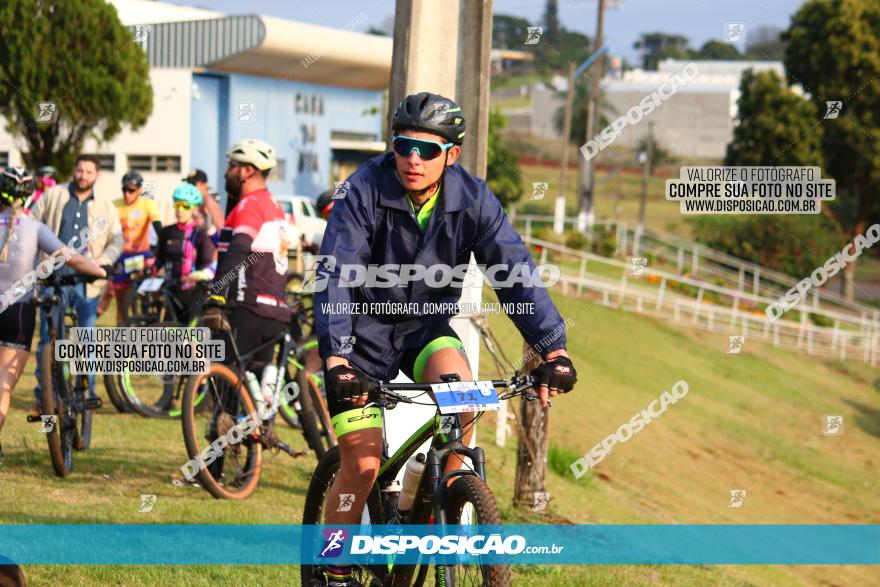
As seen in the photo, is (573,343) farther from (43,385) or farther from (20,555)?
(20,555)

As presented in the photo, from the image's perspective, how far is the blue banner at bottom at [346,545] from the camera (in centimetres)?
441

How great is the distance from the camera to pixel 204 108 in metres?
35.2

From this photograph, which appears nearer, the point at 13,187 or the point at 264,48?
the point at 13,187

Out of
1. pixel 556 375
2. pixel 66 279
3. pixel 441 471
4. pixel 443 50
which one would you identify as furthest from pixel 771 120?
pixel 441 471

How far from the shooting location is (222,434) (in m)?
8.09

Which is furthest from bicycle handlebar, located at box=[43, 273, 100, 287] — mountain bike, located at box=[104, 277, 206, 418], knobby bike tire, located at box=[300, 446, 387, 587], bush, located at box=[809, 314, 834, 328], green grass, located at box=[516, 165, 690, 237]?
green grass, located at box=[516, 165, 690, 237]

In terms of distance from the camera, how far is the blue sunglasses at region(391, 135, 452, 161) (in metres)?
4.78

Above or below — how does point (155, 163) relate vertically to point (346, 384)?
above

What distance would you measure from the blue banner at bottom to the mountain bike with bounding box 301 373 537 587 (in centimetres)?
5

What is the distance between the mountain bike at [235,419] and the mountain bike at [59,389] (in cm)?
94

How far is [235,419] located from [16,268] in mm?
1746

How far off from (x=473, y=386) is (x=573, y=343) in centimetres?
1939

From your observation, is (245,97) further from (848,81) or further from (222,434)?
(222,434)

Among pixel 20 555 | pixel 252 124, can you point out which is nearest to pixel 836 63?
pixel 252 124
